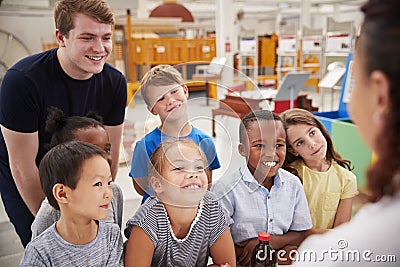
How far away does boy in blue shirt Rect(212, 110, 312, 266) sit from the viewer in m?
1.36

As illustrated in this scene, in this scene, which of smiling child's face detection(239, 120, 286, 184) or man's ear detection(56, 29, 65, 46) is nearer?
smiling child's face detection(239, 120, 286, 184)

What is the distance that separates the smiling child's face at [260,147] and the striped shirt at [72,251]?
51 cm

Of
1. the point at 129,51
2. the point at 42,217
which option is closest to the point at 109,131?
the point at 42,217

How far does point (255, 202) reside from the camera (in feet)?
4.71

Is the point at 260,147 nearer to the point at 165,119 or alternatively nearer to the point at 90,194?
the point at 165,119

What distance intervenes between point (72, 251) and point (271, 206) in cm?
71

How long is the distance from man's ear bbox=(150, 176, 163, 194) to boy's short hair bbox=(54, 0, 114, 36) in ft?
2.05

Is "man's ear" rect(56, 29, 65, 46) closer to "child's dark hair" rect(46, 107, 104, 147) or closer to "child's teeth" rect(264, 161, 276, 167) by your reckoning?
"child's dark hair" rect(46, 107, 104, 147)

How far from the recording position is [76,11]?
136 centimetres

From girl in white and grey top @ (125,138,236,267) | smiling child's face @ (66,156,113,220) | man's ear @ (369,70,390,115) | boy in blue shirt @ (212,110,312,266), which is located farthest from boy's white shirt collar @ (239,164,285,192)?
man's ear @ (369,70,390,115)

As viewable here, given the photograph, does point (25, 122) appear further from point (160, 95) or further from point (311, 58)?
point (311, 58)

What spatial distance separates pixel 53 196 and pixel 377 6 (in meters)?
1.07

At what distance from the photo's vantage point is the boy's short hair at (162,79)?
1.14 m

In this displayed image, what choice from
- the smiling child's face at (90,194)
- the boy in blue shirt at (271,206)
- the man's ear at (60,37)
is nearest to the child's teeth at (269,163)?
the boy in blue shirt at (271,206)
